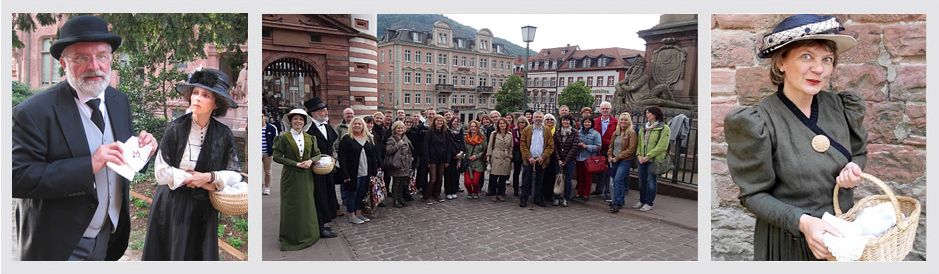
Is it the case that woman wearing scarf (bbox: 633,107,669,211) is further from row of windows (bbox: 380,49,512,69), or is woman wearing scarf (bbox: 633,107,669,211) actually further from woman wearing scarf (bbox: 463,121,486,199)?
row of windows (bbox: 380,49,512,69)

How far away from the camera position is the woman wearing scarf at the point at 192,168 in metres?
3.53

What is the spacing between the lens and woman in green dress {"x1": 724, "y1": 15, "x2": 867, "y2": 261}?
2193 mm

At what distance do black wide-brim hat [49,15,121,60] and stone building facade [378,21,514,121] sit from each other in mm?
9630

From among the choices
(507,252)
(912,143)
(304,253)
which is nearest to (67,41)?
(304,253)

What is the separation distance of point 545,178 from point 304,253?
12.3 ft

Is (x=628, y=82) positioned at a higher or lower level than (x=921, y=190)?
higher

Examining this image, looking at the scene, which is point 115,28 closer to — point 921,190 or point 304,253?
point 304,253

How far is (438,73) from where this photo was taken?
14695 mm

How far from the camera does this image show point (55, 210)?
3234 millimetres

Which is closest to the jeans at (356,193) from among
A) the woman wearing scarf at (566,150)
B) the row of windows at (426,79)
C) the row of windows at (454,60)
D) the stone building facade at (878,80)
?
the woman wearing scarf at (566,150)

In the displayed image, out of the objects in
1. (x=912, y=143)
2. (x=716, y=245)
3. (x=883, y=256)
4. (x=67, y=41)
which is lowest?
(x=716, y=245)

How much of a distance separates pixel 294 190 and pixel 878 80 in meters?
4.75

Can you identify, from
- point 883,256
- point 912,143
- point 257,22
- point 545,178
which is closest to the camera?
point 883,256

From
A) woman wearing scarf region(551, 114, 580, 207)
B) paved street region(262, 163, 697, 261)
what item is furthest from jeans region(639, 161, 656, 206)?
woman wearing scarf region(551, 114, 580, 207)
